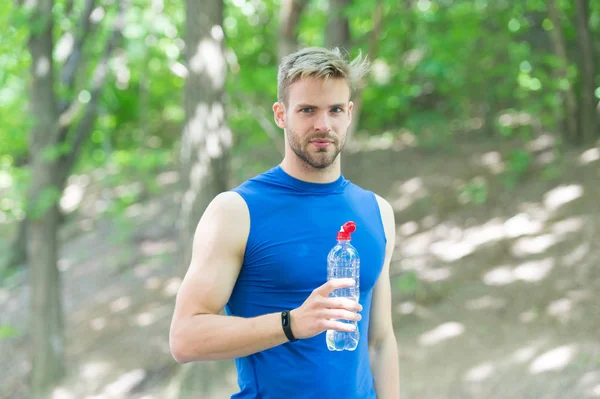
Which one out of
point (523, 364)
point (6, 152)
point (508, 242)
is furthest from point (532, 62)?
point (6, 152)

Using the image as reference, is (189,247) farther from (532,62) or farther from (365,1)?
(532,62)

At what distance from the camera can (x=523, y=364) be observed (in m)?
8.38

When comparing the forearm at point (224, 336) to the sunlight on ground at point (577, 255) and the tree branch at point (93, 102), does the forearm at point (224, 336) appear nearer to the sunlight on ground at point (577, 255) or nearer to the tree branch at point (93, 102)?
the sunlight on ground at point (577, 255)

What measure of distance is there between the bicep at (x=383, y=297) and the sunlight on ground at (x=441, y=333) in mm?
6750

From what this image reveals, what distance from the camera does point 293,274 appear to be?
99.2 inches

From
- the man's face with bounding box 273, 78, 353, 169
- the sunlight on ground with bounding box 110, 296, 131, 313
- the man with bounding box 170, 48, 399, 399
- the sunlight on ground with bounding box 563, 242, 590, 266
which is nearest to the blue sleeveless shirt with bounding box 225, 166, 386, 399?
the man with bounding box 170, 48, 399, 399

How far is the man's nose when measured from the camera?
8.54ft

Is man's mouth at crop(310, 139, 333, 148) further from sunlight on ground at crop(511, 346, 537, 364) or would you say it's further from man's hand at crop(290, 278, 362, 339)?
sunlight on ground at crop(511, 346, 537, 364)

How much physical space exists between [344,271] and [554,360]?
20.9 ft

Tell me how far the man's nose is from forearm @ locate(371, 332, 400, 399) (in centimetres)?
A: 96

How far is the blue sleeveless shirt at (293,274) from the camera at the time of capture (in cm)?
253

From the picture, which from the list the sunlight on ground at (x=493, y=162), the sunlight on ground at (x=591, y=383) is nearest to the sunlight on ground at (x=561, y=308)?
the sunlight on ground at (x=591, y=383)

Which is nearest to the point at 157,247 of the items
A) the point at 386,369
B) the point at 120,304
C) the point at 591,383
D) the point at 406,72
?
the point at 120,304

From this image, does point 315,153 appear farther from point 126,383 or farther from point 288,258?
point 126,383
